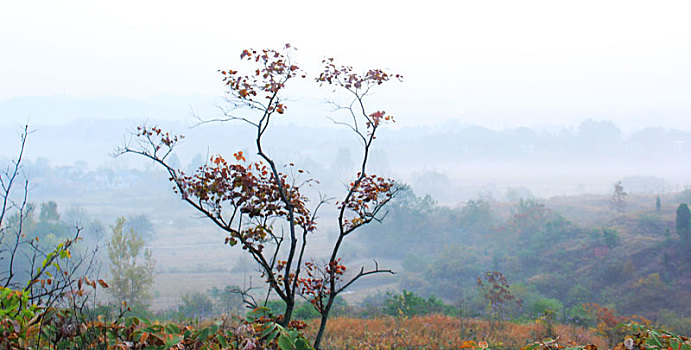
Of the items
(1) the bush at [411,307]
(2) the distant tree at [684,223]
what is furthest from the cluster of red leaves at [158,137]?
(2) the distant tree at [684,223]

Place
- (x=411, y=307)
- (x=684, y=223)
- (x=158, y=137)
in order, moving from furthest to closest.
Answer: (x=684, y=223)
(x=411, y=307)
(x=158, y=137)

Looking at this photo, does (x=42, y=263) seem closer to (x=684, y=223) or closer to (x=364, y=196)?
(x=364, y=196)

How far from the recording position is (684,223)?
49.6ft

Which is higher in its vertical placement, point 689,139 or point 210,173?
point 689,139

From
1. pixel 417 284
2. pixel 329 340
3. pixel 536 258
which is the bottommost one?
pixel 417 284

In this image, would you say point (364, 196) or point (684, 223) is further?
point (684, 223)

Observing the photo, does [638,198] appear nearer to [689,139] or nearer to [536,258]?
[536,258]

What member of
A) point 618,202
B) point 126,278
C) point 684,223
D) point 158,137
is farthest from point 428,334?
point 618,202

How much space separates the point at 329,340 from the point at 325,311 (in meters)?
2.46

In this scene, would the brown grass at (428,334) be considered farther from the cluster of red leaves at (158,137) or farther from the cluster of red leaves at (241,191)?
the cluster of red leaves at (158,137)

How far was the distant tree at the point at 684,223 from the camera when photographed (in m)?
15.0

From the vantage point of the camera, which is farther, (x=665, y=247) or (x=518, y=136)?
(x=518, y=136)

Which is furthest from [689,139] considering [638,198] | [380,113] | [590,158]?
[380,113]

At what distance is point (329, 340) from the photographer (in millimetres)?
5281
